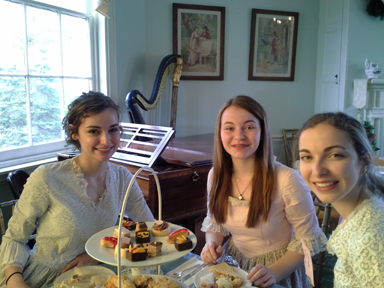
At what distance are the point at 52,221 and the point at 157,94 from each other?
210cm

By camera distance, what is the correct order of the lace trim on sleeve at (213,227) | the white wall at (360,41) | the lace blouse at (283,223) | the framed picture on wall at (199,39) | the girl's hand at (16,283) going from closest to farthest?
the girl's hand at (16,283)
the lace blouse at (283,223)
the lace trim on sleeve at (213,227)
the framed picture on wall at (199,39)
the white wall at (360,41)

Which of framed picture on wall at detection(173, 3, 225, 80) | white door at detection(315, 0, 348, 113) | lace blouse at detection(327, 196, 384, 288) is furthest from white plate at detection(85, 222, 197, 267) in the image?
white door at detection(315, 0, 348, 113)

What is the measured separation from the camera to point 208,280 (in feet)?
3.67

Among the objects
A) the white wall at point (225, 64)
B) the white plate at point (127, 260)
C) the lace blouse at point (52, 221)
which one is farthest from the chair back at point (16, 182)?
the white wall at point (225, 64)

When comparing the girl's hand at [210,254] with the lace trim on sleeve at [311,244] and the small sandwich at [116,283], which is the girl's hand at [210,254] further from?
the small sandwich at [116,283]

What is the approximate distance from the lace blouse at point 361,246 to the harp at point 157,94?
2.06 meters

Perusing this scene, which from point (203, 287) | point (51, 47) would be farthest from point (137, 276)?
point (51, 47)

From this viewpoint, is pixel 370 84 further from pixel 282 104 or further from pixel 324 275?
pixel 324 275

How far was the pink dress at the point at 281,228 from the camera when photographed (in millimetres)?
1493

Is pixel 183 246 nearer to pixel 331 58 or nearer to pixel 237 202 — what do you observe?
pixel 237 202

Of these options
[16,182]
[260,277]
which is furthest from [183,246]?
[16,182]

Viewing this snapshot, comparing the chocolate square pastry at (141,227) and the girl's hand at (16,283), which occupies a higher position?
the chocolate square pastry at (141,227)

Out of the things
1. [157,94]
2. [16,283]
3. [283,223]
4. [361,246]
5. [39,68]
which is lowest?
[16,283]

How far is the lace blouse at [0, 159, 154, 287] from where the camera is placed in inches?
54.7
